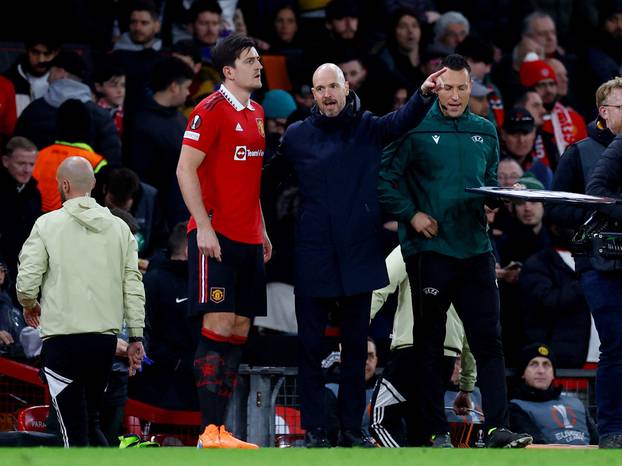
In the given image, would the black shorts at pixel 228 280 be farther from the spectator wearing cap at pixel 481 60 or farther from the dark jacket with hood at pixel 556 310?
the spectator wearing cap at pixel 481 60

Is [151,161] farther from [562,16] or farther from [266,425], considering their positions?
[562,16]

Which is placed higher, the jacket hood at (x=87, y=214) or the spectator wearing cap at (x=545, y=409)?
the jacket hood at (x=87, y=214)

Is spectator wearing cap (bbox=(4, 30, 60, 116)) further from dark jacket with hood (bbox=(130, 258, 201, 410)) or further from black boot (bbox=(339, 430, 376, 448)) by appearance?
black boot (bbox=(339, 430, 376, 448))

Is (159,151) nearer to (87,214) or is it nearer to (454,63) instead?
(87,214)

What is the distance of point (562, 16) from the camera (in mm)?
18875

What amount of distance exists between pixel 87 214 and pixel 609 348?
3.12 meters

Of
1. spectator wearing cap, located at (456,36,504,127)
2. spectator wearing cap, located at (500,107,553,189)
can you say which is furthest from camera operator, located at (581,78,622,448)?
spectator wearing cap, located at (456,36,504,127)

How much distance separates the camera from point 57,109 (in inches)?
508

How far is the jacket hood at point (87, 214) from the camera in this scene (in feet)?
30.3

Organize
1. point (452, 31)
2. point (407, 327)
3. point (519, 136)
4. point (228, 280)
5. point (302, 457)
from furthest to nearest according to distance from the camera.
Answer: point (452, 31) < point (519, 136) < point (407, 327) < point (228, 280) < point (302, 457)

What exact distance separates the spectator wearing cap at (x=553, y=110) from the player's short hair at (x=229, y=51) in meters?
7.58

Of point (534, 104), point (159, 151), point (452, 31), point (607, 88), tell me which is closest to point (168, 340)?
point (159, 151)

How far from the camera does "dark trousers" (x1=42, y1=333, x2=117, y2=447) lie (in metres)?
9.08

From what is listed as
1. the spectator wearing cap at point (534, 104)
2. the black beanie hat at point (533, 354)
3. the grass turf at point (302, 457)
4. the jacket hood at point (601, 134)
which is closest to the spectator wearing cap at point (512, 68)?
the spectator wearing cap at point (534, 104)
